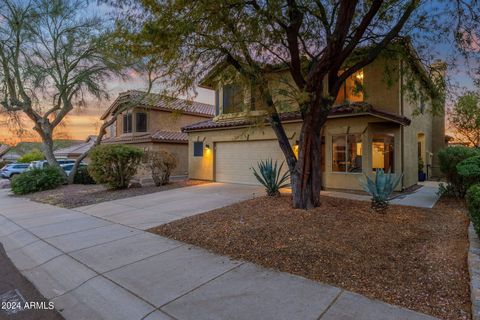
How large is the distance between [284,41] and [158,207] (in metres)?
6.53

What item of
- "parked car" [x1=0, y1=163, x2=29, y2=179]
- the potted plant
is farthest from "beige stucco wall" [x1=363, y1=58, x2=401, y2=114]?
"parked car" [x1=0, y1=163, x2=29, y2=179]

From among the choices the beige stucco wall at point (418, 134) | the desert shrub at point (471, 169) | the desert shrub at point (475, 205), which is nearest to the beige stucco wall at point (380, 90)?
the beige stucco wall at point (418, 134)

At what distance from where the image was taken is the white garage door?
44.1 ft

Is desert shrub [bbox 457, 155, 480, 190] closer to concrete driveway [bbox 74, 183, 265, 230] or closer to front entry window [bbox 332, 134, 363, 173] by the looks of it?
front entry window [bbox 332, 134, 363, 173]

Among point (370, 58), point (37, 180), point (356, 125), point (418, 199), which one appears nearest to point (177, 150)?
point (37, 180)

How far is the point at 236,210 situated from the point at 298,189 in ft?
6.03

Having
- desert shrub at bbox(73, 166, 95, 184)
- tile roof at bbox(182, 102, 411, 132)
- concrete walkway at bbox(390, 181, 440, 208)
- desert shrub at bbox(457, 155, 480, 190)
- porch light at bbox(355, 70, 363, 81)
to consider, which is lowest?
concrete walkway at bbox(390, 181, 440, 208)

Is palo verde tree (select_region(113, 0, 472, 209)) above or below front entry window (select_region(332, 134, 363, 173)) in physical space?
above

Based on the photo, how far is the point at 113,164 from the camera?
1266cm

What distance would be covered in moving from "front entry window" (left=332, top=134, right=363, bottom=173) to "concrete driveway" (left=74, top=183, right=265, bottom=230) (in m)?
4.14

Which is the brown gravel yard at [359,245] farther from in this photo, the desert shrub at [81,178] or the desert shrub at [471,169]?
the desert shrub at [81,178]

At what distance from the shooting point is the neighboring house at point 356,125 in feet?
29.2

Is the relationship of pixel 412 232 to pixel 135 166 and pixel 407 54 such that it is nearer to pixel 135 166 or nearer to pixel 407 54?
pixel 407 54

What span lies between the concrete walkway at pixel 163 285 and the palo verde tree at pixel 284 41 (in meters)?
3.77
